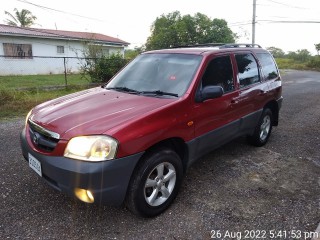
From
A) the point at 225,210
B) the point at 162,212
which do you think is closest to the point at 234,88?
the point at 225,210

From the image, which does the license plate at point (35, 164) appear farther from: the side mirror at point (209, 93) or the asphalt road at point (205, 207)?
the side mirror at point (209, 93)

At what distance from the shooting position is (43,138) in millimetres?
2729

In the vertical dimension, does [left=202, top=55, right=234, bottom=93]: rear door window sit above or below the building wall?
below

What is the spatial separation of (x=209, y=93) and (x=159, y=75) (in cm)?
73

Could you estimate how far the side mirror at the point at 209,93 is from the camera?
10.4 feet

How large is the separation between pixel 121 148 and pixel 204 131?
1.27 metres

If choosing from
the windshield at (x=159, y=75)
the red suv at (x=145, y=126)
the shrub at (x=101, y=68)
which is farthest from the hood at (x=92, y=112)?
the shrub at (x=101, y=68)

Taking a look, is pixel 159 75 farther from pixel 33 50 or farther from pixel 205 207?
pixel 33 50

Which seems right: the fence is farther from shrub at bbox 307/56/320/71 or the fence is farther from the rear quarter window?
shrub at bbox 307/56/320/71

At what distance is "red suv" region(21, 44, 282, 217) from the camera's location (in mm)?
2449

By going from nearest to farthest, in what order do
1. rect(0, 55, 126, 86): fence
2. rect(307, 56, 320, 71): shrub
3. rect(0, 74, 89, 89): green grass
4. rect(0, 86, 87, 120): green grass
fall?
rect(0, 86, 87, 120): green grass → rect(0, 74, 89, 89): green grass → rect(0, 55, 126, 86): fence → rect(307, 56, 320, 71): shrub

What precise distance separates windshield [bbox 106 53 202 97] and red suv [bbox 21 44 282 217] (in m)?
0.01

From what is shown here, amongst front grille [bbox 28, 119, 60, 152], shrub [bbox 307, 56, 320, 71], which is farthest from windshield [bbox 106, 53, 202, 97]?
shrub [bbox 307, 56, 320, 71]

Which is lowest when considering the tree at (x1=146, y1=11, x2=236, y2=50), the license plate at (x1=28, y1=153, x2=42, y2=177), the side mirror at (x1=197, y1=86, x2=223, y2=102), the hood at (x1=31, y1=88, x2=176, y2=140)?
the license plate at (x1=28, y1=153, x2=42, y2=177)
